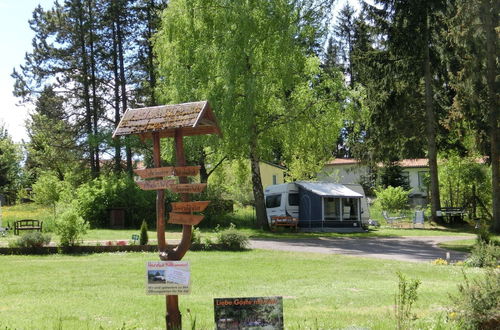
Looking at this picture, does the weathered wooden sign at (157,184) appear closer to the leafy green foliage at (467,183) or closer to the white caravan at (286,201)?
the white caravan at (286,201)

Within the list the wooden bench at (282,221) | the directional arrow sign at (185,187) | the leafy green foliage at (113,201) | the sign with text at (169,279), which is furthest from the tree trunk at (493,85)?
the sign with text at (169,279)

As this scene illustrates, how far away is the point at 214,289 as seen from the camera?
11.0 meters

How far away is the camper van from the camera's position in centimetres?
3014

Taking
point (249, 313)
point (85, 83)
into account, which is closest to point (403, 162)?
point (85, 83)

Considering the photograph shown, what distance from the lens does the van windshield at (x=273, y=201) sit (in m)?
31.6

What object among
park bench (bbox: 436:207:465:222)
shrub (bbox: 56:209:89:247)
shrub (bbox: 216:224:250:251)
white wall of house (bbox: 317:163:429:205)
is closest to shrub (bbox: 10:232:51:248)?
shrub (bbox: 56:209:89:247)

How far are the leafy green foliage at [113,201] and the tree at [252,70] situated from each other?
6910mm

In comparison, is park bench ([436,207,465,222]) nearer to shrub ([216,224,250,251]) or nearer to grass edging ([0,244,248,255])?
shrub ([216,224,250,251])

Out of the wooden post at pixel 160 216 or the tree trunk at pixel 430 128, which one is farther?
the tree trunk at pixel 430 128

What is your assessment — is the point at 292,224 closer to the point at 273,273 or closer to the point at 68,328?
the point at 273,273

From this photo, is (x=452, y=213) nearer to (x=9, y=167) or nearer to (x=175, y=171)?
(x=175, y=171)

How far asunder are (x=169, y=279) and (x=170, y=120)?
207 centimetres

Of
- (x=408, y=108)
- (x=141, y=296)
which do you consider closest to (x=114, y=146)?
(x=408, y=108)

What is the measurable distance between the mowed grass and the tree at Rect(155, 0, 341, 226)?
32.8 feet
